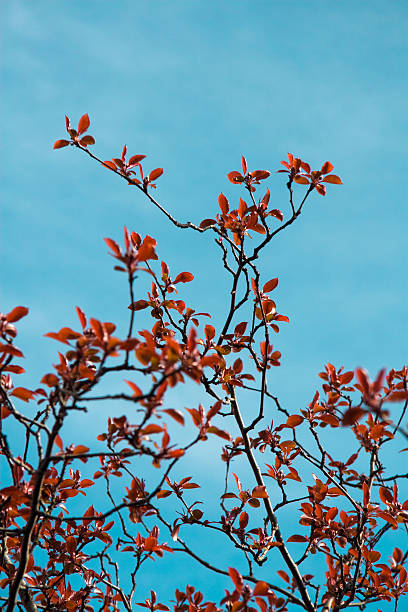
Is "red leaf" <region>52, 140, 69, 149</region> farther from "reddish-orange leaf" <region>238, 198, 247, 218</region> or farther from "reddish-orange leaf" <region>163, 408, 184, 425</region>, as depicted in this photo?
"reddish-orange leaf" <region>163, 408, 184, 425</region>

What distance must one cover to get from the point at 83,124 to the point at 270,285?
1459mm

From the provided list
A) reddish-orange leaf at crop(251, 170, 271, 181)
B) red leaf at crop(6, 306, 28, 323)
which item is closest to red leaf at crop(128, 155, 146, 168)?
reddish-orange leaf at crop(251, 170, 271, 181)

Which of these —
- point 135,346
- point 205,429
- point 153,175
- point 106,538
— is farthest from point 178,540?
point 153,175

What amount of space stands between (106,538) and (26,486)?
2.97 feet

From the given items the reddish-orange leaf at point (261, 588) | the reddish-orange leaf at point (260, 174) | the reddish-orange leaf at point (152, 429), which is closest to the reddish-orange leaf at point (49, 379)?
the reddish-orange leaf at point (152, 429)

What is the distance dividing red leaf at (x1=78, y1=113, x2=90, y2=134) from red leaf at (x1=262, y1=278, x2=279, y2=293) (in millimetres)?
1414

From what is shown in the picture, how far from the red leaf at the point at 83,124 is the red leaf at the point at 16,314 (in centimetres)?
153

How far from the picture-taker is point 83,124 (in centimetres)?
319

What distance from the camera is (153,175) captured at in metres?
3.25

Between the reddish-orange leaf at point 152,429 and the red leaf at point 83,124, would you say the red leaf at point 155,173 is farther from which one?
the reddish-orange leaf at point 152,429

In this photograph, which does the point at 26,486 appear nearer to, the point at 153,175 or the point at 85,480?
the point at 85,480

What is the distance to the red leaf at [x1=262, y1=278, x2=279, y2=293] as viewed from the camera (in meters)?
3.26

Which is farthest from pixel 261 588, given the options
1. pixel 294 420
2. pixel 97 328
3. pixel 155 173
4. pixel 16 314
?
pixel 155 173

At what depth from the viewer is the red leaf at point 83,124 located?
10.4ft
